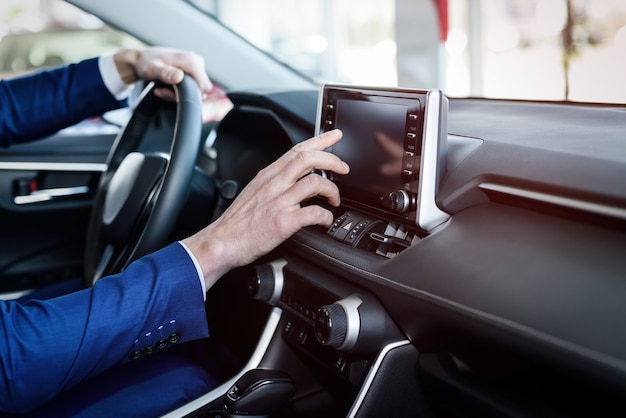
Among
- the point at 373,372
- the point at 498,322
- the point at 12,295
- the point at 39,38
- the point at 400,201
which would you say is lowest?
the point at 12,295

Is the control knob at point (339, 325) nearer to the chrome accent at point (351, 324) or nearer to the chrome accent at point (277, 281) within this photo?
the chrome accent at point (351, 324)

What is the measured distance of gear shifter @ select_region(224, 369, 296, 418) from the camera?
1.12m

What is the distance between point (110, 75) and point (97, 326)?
831 millimetres

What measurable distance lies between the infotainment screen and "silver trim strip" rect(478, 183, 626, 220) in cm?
8

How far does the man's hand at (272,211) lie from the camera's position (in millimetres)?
1025

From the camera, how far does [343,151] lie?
1.09m

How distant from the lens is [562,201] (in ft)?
2.77

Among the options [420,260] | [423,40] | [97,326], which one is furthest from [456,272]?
[423,40]

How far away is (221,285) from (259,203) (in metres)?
0.50

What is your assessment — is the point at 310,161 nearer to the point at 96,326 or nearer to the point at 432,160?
the point at 432,160

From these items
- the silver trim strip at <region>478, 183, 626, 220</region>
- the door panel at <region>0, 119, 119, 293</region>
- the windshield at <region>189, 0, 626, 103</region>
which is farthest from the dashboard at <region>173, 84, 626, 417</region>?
the door panel at <region>0, 119, 119, 293</region>

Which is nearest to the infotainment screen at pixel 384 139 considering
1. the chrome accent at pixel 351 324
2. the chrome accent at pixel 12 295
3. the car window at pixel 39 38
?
the chrome accent at pixel 351 324

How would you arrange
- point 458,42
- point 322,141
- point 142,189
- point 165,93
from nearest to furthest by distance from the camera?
point 322,141
point 142,189
point 165,93
point 458,42

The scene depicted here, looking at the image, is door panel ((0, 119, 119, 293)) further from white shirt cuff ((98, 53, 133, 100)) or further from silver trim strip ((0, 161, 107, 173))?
white shirt cuff ((98, 53, 133, 100))
